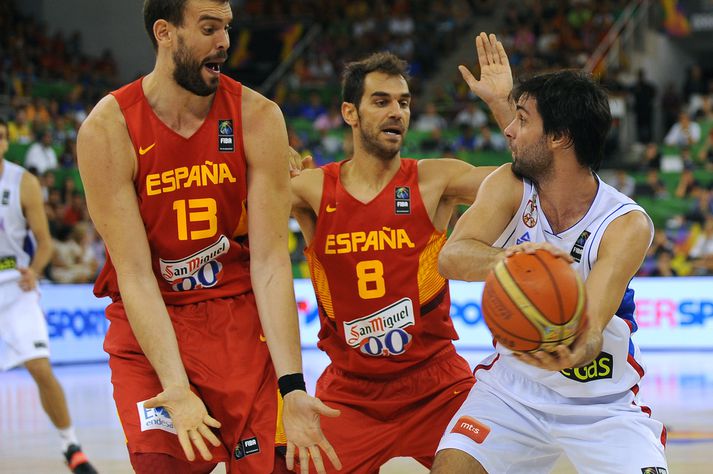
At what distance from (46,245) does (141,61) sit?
58.7ft

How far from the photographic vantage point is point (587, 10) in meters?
20.0

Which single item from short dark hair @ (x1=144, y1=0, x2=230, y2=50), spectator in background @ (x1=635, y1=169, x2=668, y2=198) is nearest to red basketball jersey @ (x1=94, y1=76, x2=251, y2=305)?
short dark hair @ (x1=144, y1=0, x2=230, y2=50)

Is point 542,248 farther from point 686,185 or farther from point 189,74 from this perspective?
point 686,185

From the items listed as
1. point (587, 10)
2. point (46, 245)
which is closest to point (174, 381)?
point (46, 245)

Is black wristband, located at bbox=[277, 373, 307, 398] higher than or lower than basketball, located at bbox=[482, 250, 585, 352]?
lower

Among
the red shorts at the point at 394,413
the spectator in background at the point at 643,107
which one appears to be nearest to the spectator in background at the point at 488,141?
the spectator in background at the point at 643,107

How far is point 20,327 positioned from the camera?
7125 mm

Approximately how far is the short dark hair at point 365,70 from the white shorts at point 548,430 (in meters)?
1.81

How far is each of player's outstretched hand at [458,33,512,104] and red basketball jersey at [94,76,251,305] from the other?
1.49 m

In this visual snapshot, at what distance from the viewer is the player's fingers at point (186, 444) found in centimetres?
333

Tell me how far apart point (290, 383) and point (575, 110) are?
60.6 inches

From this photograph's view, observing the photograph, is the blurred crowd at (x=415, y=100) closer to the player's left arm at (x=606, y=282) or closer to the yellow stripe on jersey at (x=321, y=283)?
the yellow stripe on jersey at (x=321, y=283)

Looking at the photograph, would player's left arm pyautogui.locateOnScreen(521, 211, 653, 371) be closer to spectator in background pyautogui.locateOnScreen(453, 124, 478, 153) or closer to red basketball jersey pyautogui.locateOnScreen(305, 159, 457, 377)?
red basketball jersey pyautogui.locateOnScreen(305, 159, 457, 377)

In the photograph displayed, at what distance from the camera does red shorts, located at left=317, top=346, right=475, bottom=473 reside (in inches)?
183
